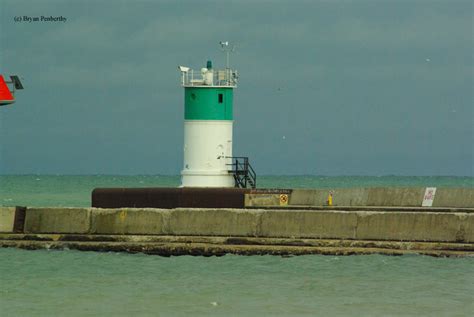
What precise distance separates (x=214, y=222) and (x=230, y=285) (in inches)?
137

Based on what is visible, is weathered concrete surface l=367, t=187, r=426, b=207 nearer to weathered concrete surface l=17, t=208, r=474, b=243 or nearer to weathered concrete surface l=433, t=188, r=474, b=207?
weathered concrete surface l=433, t=188, r=474, b=207

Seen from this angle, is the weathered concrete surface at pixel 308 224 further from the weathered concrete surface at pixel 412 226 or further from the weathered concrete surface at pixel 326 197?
the weathered concrete surface at pixel 326 197

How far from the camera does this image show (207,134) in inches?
1190

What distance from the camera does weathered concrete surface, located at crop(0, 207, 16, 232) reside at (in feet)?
85.1

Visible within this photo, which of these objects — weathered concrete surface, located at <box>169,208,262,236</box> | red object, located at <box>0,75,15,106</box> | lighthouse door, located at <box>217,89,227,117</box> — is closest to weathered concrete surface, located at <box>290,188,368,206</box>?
lighthouse door, located at <box>217,89,227,117</box>

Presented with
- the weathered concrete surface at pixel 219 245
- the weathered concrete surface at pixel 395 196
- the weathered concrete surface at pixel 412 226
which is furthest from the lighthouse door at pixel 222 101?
the weathered concrete surface at pixel 412 226

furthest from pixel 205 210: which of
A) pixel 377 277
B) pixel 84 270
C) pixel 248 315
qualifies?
pixel 248 315

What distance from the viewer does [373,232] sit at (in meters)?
23.3

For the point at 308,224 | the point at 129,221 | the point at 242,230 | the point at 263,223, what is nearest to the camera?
the point at 308,224

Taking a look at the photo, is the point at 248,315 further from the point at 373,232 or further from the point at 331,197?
the point at 331,197

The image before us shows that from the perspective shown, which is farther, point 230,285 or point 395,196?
point 395,196

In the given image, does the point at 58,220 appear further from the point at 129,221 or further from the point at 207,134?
the point at 207,134

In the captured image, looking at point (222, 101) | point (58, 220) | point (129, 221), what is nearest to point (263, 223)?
point (129, 221)

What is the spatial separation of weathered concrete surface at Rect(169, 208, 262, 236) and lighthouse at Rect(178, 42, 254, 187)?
225 inches
